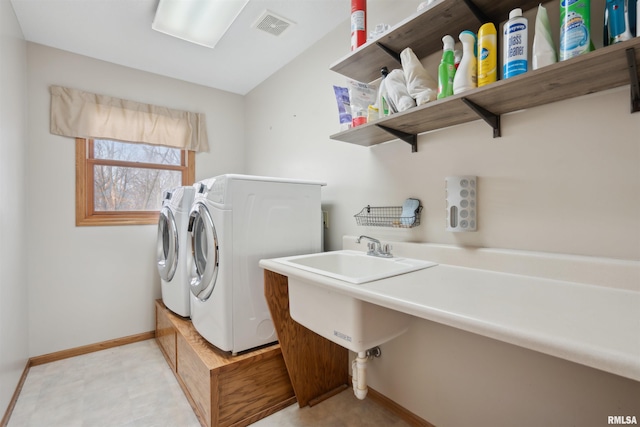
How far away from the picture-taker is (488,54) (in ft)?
3.71

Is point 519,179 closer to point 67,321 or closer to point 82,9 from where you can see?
point 82,9

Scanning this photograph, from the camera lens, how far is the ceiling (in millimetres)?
1995

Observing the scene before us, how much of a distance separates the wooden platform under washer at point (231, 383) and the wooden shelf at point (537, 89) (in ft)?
4.90

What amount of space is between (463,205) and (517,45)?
0.65 metres

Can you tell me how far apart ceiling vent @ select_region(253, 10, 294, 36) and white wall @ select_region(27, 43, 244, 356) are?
1.38 meters

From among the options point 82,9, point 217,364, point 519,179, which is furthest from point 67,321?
point 519,179

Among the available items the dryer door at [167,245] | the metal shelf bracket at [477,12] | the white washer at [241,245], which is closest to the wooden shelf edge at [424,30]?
the metal shelf bracket at [477,12]

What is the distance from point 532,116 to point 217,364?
6.34ft

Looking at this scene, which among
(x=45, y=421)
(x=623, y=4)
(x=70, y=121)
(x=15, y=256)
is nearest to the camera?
(x=623, y=4)

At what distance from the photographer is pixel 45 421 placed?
5.73 ft

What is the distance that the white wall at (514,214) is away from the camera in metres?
1.04

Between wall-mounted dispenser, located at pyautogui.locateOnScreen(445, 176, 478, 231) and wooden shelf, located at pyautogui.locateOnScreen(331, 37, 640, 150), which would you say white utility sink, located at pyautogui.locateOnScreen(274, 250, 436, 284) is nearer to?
wall-mounted dispenser, located at pyautogui.locateOnScreen(445, 176, 478, 231)

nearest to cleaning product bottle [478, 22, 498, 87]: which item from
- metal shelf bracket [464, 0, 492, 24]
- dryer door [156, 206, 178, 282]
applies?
metal shelf bracket [464, 0, 492, 24]

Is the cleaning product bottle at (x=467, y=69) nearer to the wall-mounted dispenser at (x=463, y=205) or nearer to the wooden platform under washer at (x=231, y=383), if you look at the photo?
the wall-mounted dispenser at (x=463, y=205)
